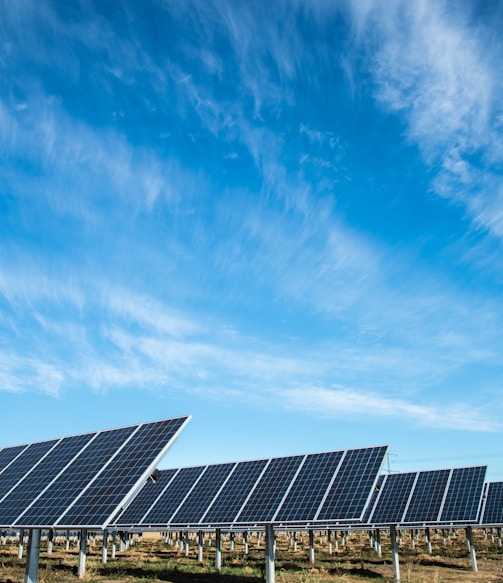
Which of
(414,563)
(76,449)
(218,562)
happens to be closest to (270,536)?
(76,449)

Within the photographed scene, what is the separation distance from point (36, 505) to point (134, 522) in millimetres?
17002

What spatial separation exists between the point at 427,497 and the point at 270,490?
51.5ft

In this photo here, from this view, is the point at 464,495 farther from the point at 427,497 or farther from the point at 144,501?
the point at 144,501

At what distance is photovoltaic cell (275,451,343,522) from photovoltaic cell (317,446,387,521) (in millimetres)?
458

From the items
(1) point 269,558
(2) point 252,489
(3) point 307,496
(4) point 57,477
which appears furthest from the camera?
(2) point 252,489

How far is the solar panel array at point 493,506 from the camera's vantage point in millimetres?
41281

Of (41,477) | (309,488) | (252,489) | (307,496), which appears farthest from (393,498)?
(41,477)

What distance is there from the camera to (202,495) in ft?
106

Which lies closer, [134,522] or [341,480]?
[341,480]

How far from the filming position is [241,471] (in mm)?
32844

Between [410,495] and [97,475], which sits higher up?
[410,495]

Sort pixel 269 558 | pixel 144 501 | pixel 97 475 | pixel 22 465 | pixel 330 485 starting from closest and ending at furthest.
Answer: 1. pixel 97 475
2. pixel 269 558
3. pixel 22 465
4. pixel 330 485
5. pixel 144 501

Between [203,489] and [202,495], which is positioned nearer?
[202,495]

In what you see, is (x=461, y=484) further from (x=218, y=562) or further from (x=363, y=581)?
(x=218, y=562)
